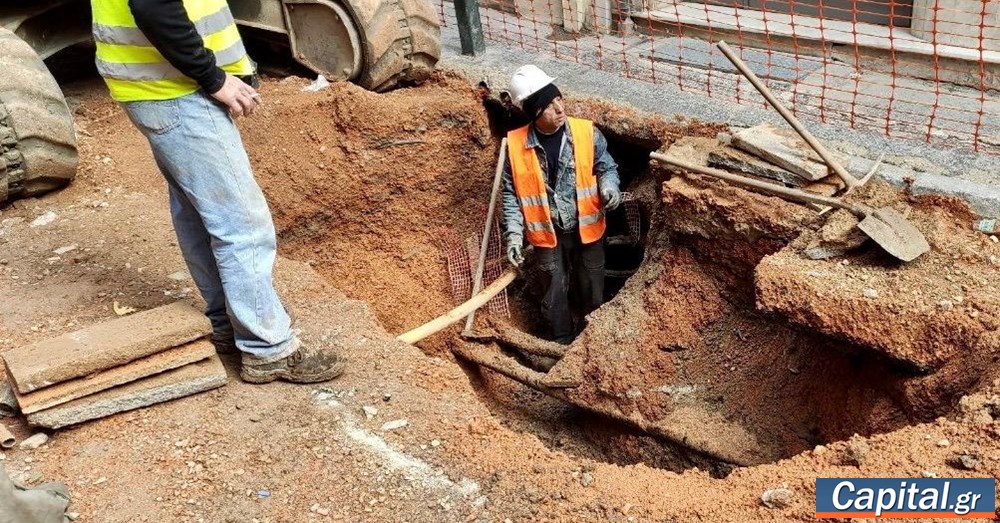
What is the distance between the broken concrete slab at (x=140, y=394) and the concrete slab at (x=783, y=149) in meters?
2.75

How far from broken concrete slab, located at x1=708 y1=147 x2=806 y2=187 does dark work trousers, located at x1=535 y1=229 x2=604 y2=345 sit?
1123 millimetres

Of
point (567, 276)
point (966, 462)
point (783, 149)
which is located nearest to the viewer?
point (966, 462)

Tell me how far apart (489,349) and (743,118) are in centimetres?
200

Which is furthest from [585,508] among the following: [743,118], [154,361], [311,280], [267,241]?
[743,118]

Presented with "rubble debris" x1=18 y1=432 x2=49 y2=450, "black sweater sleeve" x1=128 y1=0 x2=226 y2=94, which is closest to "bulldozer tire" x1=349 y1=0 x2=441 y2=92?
"black sweater sleeve" x1=128 y1=0 x2=226 y2=94

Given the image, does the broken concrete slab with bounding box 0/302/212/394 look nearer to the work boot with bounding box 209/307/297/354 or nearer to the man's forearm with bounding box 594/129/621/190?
the work boot with bounding box 209/307/297/354

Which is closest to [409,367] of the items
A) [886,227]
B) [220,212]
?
[220,212]

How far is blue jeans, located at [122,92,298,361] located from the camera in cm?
355

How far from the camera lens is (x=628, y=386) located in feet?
16.6

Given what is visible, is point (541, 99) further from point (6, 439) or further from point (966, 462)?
point (6, 439)

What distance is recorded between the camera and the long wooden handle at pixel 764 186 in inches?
171

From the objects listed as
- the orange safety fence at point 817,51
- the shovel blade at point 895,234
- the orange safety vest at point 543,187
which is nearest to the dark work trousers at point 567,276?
the orange safety vest at point 543,187

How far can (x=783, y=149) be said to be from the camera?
4707mm

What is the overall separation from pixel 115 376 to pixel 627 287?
2.83 m
